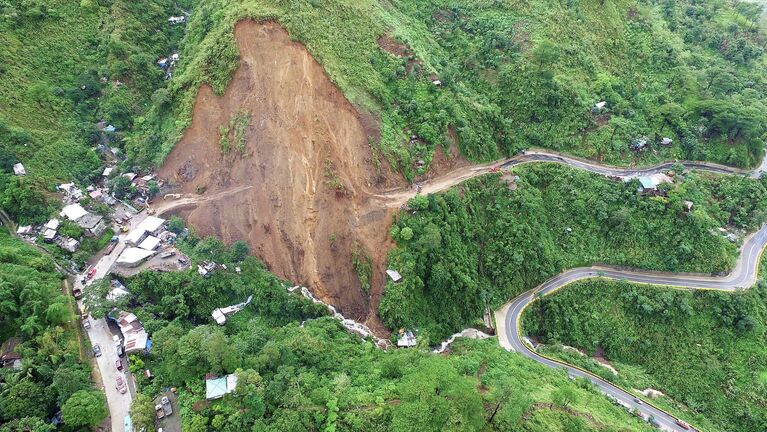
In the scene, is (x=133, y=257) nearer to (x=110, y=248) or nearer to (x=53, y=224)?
(x=110, y=248)

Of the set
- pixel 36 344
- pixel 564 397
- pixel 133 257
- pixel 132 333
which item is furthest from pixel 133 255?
pixel 564 397

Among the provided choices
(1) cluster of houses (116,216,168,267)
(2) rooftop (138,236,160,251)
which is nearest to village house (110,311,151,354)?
(1) cluster of houses (116,216,168,267)

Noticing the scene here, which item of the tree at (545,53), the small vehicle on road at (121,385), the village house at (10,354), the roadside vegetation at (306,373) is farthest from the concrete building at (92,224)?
the tree at (545,53)

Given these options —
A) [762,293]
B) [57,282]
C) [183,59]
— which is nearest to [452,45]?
[183,59]

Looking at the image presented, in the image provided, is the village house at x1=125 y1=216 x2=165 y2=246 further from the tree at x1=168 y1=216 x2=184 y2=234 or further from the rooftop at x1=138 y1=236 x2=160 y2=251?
the tree at x1=168 y1=216 x2=184 y2=234

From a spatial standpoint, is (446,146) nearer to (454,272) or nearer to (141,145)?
(454,272)

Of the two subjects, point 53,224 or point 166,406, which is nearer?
point 166,406
